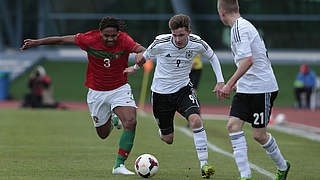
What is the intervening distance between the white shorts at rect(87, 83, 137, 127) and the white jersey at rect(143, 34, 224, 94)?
0.44 metres

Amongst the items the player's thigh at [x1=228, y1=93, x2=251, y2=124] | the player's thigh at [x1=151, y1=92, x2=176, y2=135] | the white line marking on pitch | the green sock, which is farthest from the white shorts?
the white line marking on pitch

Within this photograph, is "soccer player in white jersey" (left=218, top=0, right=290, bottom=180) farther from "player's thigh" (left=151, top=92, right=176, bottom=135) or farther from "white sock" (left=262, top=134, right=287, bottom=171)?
"player's thigh" (left=151, top=92, right=176, bottom=135)

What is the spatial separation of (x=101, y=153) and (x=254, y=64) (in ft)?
15.6

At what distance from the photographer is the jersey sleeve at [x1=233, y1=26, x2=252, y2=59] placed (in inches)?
308

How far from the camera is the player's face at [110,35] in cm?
934

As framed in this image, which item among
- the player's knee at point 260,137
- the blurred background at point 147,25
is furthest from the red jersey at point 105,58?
the blurred background at point 147,25

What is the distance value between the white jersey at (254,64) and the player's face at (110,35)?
195 centimetres

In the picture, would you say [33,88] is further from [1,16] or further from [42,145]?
[1,16]

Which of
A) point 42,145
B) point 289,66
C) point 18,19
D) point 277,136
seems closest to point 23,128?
point 42,145

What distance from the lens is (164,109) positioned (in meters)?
9.88

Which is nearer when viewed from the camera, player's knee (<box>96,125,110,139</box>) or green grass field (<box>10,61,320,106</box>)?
player's knee (<box>96,125,110,139</box>)

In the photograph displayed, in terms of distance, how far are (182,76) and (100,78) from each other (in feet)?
3.88

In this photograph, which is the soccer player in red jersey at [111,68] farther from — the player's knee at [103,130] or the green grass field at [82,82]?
the green grass field at [82,82]

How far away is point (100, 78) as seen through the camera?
32.0ft
